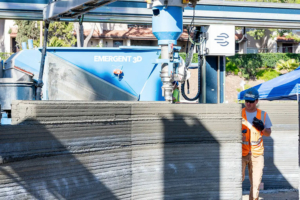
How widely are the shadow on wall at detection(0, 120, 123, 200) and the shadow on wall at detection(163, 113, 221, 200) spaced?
0.78 meters

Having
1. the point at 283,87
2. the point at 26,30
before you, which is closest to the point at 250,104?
the point at 283,87

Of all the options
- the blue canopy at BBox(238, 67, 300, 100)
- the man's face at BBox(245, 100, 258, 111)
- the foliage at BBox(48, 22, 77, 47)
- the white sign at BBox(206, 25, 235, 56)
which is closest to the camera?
the man's face at BBox(245, 100, 258, 111)

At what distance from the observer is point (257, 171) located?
19.6 ft

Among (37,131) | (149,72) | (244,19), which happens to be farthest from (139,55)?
(37,131)

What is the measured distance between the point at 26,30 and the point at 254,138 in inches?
1282

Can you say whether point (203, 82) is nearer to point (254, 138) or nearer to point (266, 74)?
point (254, 138)

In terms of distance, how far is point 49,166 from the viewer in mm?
4023

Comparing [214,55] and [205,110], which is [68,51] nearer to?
[214,55]

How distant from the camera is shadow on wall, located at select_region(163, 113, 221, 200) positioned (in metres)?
5.17

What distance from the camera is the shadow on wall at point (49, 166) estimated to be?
3.69m

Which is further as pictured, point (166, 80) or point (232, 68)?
point (232, 68)

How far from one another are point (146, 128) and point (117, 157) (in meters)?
0.50

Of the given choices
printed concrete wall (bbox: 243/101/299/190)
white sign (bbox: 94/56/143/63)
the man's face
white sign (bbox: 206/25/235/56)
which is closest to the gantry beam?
white sign (bbox: 206/25/235/56)

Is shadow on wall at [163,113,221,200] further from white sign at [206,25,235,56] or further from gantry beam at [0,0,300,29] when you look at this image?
white sign at [206,25,235,56]
